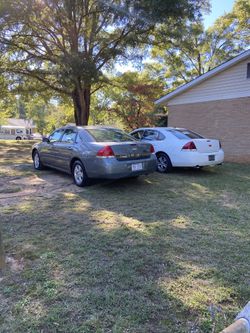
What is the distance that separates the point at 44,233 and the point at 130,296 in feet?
6.23

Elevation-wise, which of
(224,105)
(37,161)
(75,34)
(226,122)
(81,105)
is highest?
(75,34)

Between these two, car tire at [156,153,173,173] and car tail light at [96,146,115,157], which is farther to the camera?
car tire at [156,153,173,173]

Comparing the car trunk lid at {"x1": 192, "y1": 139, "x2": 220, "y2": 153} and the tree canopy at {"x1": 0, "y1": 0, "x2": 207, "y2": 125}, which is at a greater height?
the tree canopy at {"x1": 0, "y1": 0, "x2": 207, "y2": 125}

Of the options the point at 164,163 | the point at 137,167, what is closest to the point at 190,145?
the point at 164,163

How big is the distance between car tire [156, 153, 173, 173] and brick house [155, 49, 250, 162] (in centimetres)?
461

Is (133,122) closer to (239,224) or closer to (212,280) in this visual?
(239,224)

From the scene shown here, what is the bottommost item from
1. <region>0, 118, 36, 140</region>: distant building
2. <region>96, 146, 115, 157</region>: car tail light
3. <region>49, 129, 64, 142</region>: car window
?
<region>96, 146, 115, 157</region>: car tail light

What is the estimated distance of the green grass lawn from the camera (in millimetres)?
2412

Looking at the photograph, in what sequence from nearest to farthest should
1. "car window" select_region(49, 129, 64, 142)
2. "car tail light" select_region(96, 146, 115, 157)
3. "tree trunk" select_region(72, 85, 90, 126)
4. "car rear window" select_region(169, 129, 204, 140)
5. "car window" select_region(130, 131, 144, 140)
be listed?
"car tail light" select_region(96, 146, 115, 157) < "car window" select_region(49, 129, 64, 142) < "car rear window" select_region(169, 129, 204, 140) < "car window" select_region(130, 131, 144, 140) < "tree trunk" select_region(72, 85, 90, 126)

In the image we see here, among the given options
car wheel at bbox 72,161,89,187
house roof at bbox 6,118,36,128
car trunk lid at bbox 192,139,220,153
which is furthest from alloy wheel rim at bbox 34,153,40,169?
house roof at bbox 6,118,36,128

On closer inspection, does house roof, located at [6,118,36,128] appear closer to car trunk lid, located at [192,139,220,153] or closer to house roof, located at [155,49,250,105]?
house roof, located at [155,49,250,105]

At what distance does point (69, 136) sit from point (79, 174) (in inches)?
44.4

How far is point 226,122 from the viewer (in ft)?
40.9

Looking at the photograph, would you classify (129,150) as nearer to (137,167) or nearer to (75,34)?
(137,167)
